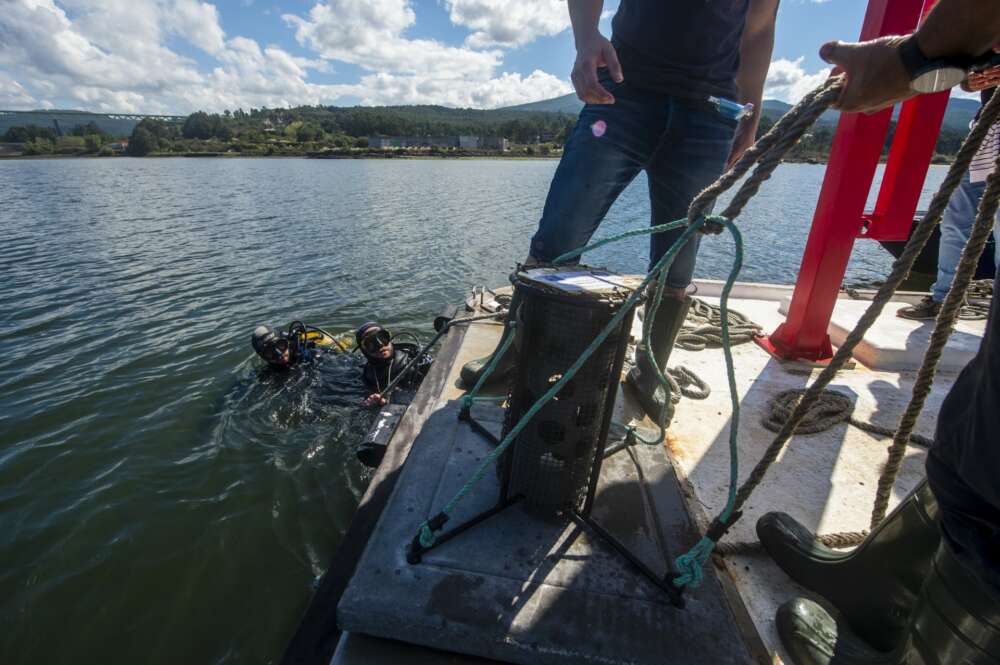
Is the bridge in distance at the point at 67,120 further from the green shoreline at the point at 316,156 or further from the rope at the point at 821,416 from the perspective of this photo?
the rope at the point at 821,416

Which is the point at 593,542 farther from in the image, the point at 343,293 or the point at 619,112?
the point at 343,293

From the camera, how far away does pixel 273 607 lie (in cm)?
316

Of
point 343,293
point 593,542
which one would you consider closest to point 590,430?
point 593,542

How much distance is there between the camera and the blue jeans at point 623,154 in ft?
7.15

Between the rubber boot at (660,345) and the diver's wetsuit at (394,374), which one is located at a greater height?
the rubber boot at (660,345)

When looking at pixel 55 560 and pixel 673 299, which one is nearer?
pixel 673 299

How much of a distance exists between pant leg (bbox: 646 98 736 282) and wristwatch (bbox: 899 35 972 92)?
1167mm

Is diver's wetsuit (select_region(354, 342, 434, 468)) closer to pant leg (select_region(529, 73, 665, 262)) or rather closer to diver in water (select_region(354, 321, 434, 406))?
diver in water (select_region(354, 321, 434, 406))

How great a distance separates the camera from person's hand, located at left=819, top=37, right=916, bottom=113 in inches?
43.1

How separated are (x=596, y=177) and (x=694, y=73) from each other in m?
0.70

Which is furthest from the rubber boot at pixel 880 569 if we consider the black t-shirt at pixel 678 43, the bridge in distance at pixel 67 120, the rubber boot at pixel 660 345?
the bridge in distance at pixel 67 120

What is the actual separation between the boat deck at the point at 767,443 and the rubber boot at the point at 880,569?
17 centimetres

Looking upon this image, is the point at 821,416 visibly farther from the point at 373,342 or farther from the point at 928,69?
the point at 373,342

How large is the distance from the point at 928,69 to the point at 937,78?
0.03m
